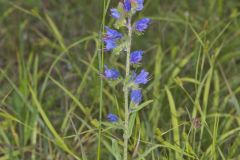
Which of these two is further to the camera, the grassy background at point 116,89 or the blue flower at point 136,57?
the grassy background at point 116,89

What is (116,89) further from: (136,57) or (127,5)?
(127,5)

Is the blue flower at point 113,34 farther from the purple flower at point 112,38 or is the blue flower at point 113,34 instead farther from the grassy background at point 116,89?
the grassy background at point 116,89

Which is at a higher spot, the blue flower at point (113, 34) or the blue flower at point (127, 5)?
the blue flower at point (127, 5)

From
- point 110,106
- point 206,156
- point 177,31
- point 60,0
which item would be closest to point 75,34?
point 60,0

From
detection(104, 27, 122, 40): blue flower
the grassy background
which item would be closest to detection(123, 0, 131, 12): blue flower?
detection(104, 27, 122, 40): blue flower

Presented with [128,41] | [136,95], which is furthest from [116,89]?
[128,41]

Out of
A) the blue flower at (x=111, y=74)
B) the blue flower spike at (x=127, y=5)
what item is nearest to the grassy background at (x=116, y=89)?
the blue flower at (x=111, y=74)

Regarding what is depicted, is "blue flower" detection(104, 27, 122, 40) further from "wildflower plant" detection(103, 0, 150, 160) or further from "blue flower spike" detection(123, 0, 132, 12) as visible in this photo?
"blue flower spike" detection(123, 0, 132, 12)

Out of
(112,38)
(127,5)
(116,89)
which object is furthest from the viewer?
(116,89)

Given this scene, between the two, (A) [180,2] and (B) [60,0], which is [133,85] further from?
(B) [60,0]
